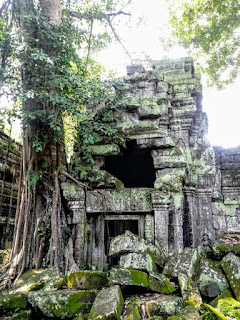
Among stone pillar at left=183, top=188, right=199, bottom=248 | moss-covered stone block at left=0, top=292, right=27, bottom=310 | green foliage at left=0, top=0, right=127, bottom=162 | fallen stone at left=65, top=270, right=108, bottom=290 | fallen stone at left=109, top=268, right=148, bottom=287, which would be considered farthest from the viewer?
stone pillar at left=183, top=188, right=199, bottom=248

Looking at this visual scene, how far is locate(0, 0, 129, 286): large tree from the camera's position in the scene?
174 inches

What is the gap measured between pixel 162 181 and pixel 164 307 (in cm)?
269

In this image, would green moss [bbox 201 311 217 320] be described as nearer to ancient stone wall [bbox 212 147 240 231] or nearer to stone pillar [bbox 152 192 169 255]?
stone pillar [bbox 152 192 169 255]

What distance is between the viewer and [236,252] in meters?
3.69

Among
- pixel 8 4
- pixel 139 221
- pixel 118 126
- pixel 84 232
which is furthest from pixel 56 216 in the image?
pixel 8 4

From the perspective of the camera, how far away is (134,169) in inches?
304

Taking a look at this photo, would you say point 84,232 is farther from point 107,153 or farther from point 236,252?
point 236,252

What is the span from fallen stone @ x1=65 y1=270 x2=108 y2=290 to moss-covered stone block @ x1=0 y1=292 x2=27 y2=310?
1.73ft

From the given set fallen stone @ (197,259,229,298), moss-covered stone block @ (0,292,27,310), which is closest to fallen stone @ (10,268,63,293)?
moss-covered stone block @ (0,292,27,310)

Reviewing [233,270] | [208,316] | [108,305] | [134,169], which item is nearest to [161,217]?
[233,270]

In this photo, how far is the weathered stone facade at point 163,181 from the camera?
15.9 ft

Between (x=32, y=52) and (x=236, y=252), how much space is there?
15.3 ft

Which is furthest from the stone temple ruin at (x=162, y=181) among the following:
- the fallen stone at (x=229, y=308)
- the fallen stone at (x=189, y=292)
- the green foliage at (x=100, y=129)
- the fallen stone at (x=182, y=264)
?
the fallen stone at (x=229, y=308)

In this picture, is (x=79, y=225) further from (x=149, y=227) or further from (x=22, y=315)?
(x=22, y=315)
